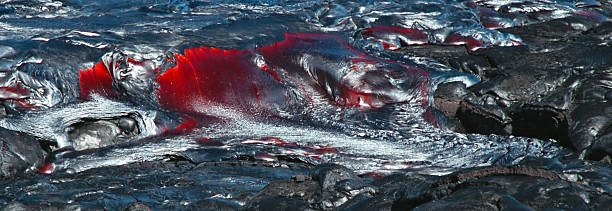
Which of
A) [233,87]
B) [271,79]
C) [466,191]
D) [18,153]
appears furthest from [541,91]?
[18,153]

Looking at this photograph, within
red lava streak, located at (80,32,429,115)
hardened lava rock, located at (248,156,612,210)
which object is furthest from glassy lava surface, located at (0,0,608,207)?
hardened lava rock, located at (248,156,612,210)

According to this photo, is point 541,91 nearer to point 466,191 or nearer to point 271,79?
point 271,79

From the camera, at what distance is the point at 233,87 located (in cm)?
551

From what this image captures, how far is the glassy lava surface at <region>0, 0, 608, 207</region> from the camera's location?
4738mm

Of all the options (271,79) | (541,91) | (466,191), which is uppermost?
(466,191)

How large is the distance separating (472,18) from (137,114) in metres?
3.79

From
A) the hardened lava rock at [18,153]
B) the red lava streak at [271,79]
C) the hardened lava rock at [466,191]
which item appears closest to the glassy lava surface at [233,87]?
the red lava streak at [271,79]

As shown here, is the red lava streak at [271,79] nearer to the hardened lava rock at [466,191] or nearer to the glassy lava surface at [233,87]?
the glassy lava surface at [233,87]

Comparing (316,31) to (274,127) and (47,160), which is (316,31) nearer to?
(274,127)

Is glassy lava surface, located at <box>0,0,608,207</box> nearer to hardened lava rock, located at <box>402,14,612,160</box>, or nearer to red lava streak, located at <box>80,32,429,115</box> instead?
red lava streak, located at <box>80,32,429,115</box>

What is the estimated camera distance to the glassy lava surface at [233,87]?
4738mm

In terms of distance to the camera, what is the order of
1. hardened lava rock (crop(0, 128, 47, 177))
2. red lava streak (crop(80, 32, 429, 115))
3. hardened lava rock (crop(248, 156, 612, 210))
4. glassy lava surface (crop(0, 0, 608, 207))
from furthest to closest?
red lava streak (crop(80, 32, 429, 115)) → glassy lava surface (crop(0, 0, 608, 207)) → hardened lava rock (crop(0, 128, 47, 177)) → hardened lava rock (crop(248, 156, 612, 210))

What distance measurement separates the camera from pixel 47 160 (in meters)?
4.52

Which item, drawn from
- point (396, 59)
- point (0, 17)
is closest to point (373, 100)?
point (396, 59)
